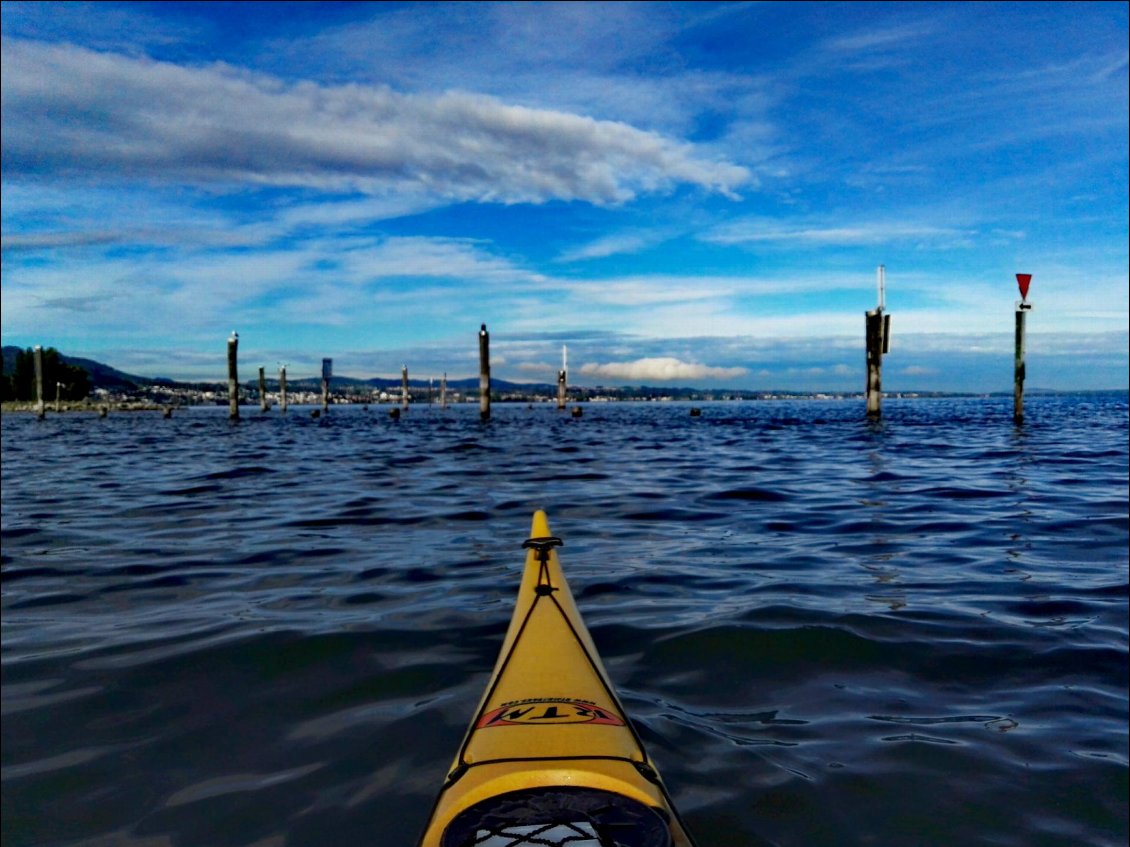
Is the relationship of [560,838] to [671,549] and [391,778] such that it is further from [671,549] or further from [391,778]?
[671,549]

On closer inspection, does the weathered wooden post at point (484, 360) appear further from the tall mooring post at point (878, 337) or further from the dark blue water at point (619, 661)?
the dark blue water at point (619, 661)

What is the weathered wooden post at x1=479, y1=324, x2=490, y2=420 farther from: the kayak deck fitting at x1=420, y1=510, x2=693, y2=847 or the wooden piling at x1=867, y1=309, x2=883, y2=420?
the kayak deck fitting at x1=420, y1=510, x2=693, y2=847

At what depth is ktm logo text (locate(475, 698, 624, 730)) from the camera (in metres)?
2.91

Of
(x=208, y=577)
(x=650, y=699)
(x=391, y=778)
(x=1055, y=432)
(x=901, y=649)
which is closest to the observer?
(x=391, y=778)

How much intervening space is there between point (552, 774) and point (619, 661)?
222 centimetres

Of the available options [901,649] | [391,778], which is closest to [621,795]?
[391,778]

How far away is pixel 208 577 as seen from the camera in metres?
6.76

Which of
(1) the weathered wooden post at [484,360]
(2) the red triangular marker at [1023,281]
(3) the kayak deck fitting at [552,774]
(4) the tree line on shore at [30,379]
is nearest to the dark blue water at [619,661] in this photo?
(3) the kayak deck fitting at [552,774]

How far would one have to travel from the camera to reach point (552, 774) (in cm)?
254

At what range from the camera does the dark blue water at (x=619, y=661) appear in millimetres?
3088

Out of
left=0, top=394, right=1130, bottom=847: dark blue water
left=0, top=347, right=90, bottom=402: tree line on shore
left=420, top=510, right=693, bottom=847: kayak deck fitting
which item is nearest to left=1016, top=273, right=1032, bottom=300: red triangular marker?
left=0, top=394, right=1130, bottom=847: dark blue water

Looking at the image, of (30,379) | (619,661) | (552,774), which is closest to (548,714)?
(552,774)

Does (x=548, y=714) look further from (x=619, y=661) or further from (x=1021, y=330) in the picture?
(x=1021, y=330)

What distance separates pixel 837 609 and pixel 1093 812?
8.29ft
